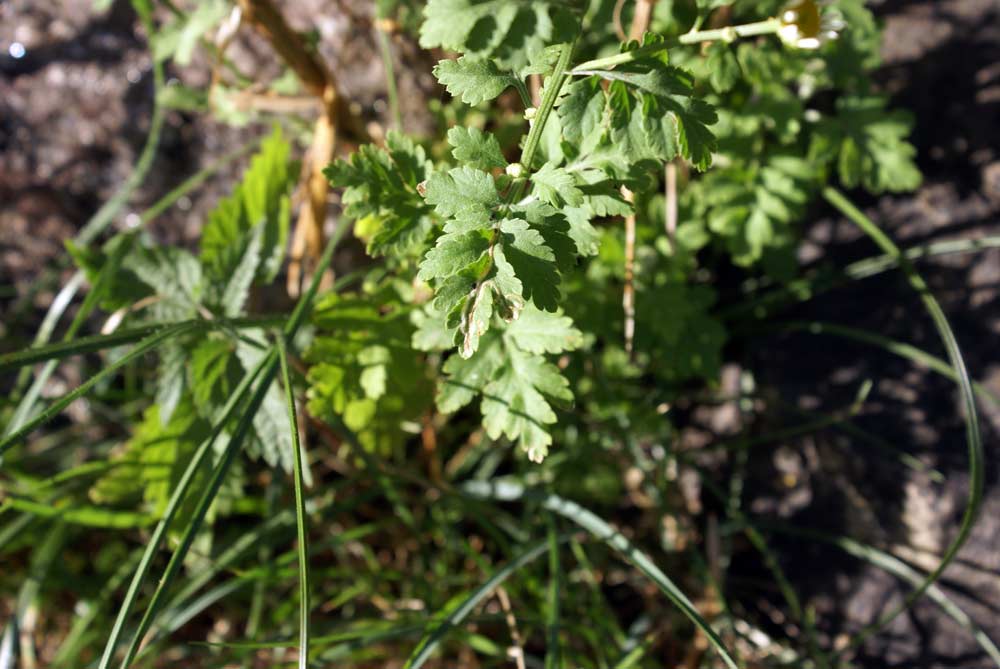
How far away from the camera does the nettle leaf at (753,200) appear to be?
183cm

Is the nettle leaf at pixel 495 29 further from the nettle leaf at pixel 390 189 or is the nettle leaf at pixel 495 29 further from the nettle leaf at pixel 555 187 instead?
the nettle leaf at pixel 390 189

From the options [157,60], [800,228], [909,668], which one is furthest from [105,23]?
[909,668]

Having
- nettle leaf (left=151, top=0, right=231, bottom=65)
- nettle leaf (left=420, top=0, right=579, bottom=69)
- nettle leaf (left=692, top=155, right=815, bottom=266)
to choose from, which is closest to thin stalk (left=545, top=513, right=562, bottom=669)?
nettle leaf (left=692, top=155, right=815, bottom=266)

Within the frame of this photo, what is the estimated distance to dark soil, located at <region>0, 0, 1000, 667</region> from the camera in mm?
1907

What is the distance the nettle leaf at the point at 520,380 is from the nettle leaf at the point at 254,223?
59 cm

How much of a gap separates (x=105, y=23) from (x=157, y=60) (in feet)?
2.08

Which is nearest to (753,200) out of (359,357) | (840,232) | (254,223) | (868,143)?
(868,143)

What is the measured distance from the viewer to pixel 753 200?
186 centimetres

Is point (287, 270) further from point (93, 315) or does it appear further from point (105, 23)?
point (105, 23)

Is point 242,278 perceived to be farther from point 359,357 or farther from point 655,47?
point 655,47

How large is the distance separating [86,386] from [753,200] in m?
1.51

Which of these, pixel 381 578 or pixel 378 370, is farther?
pixel 381 578

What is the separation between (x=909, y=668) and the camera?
1.89m

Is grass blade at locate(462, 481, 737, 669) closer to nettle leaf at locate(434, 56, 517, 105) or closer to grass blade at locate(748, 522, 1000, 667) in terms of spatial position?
grass blade at locate(748, 522, 1000, 667)
